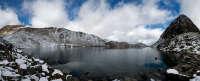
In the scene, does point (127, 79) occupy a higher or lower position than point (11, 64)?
lower

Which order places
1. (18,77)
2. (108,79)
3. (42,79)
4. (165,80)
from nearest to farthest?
(18,77) → (42,79) → (165,80) → (108,79)

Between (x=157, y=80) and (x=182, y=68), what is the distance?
16.1 m

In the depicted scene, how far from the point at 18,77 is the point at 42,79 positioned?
633cm

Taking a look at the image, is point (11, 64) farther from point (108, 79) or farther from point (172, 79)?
point (172, 79)

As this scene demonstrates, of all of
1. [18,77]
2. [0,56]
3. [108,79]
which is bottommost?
[108,79]

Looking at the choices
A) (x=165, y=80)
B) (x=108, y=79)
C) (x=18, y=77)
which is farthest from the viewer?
(x=108, y=79)

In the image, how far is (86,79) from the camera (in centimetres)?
5816

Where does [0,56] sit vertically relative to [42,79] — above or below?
above

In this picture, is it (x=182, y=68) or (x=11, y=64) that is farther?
(x=182, y=68)

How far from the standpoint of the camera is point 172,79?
185 feet

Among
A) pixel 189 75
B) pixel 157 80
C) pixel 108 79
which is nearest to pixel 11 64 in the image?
pixel 108 79

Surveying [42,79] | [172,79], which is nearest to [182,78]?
[172,79]

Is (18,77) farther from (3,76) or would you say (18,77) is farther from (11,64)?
(11,64)

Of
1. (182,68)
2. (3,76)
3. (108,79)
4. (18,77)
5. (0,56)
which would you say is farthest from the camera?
(182,68)
